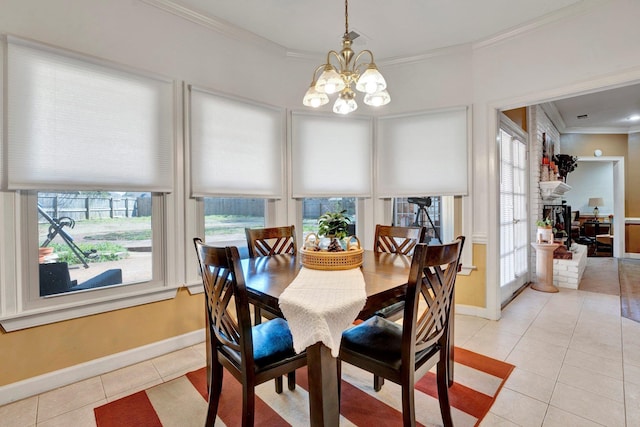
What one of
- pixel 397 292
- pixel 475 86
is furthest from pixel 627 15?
pixel 397 292

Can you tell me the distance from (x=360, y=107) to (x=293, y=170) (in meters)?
1.13

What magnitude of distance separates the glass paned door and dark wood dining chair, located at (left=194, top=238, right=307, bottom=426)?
10.1ft

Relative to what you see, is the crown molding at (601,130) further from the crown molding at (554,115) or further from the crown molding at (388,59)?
the crown molding at (388,59)

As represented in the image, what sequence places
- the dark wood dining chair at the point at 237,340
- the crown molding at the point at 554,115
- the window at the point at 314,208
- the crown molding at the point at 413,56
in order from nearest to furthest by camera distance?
the dark wood dining chair at the point at 237,340, the crown molding at the point at 413,56, the window at the point at 314,208, the crown molding at the point at 554,115

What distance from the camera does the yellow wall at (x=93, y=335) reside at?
192 centimetres

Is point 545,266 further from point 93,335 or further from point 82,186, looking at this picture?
point 82,186

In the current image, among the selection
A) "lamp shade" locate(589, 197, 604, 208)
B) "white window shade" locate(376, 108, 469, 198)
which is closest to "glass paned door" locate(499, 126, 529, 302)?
"white window shade" locate(376, 108, 469, 198)

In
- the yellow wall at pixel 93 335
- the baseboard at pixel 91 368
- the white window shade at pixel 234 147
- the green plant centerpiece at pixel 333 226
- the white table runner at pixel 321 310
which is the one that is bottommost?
the baseboard at pixel 91 368

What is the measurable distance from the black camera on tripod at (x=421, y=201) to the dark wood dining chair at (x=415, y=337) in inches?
83.4

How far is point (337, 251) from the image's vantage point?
1911mm

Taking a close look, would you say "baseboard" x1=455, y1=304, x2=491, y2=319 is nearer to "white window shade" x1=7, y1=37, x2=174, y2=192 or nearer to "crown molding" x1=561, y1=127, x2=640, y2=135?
"white window shade" x1=7, y1=37, x2=174, y2=192

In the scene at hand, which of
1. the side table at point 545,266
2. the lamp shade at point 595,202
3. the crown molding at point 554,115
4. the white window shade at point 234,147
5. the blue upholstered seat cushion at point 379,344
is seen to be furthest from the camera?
the lamp shade at point 595,202

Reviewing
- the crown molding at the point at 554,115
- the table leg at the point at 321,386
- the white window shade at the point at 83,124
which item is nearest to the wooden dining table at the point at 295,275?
the table leg at the point at 321,386

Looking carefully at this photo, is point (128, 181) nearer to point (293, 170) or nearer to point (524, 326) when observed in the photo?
point (293, 170)
